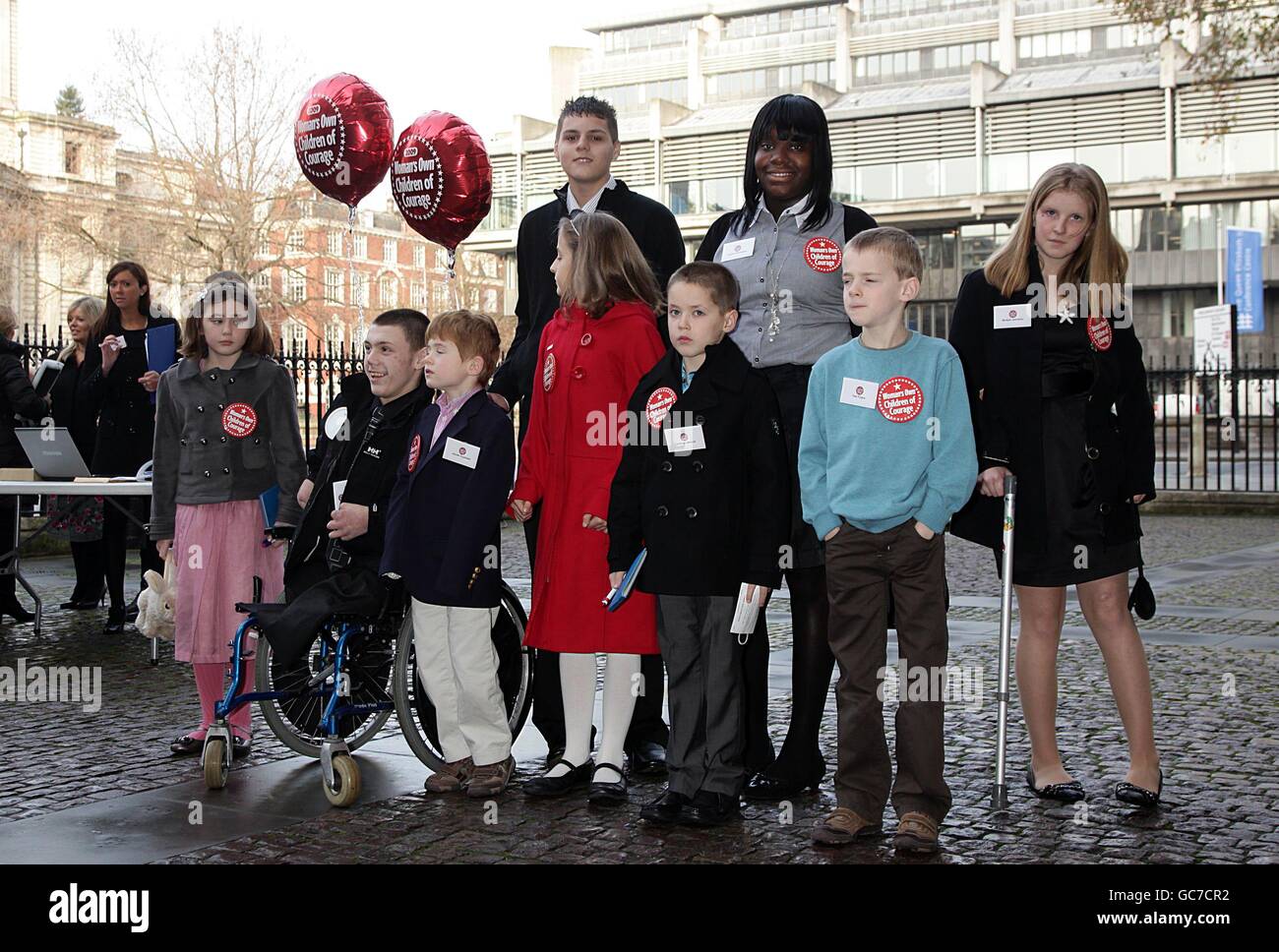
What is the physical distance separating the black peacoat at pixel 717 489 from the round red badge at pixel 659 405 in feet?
0.03

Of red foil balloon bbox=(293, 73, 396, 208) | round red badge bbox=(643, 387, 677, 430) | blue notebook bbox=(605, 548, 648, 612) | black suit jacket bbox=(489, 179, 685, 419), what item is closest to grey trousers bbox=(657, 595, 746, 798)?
blue notebook bbox=(605, 548, 648, 612)

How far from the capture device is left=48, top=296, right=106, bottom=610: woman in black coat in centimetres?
938

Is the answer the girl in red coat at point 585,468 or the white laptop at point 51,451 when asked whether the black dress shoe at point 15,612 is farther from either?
the girl in red coat at point 585,468

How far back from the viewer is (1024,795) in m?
4.75

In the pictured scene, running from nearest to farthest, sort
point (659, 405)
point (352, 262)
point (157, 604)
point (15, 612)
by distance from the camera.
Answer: point (659, 405)
point (157, 604)
point (15, 612)
point (352, 262)

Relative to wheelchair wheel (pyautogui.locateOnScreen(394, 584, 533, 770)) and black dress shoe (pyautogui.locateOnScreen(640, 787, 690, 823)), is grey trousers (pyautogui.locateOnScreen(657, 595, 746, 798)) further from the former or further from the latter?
wheelchair wheel (pyautogui.locateOnScreen(394, 584, 533, 770))

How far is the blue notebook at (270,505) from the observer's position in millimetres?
5613

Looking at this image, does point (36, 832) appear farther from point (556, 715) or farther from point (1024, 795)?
point (1024, 795)

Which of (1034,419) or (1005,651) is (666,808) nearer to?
(1005,651)

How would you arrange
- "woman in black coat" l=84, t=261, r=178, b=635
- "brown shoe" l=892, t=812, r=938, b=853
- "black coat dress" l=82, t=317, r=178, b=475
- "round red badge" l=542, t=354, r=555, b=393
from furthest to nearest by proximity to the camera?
"black coat dress" l=82, t=317, r=178, b=475, "woman in black coat" l=84, t=261, r=178, b=635, "round red badge" l=542, t=354, r=555, b=393, "brown shoe" l=892, t=812, r=938, b=853

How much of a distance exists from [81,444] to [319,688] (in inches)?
206

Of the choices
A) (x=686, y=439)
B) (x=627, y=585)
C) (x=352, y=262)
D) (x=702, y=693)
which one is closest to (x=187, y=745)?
(x=627, y=585)

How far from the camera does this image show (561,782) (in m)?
4.82

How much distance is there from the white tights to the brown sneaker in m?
0.15
